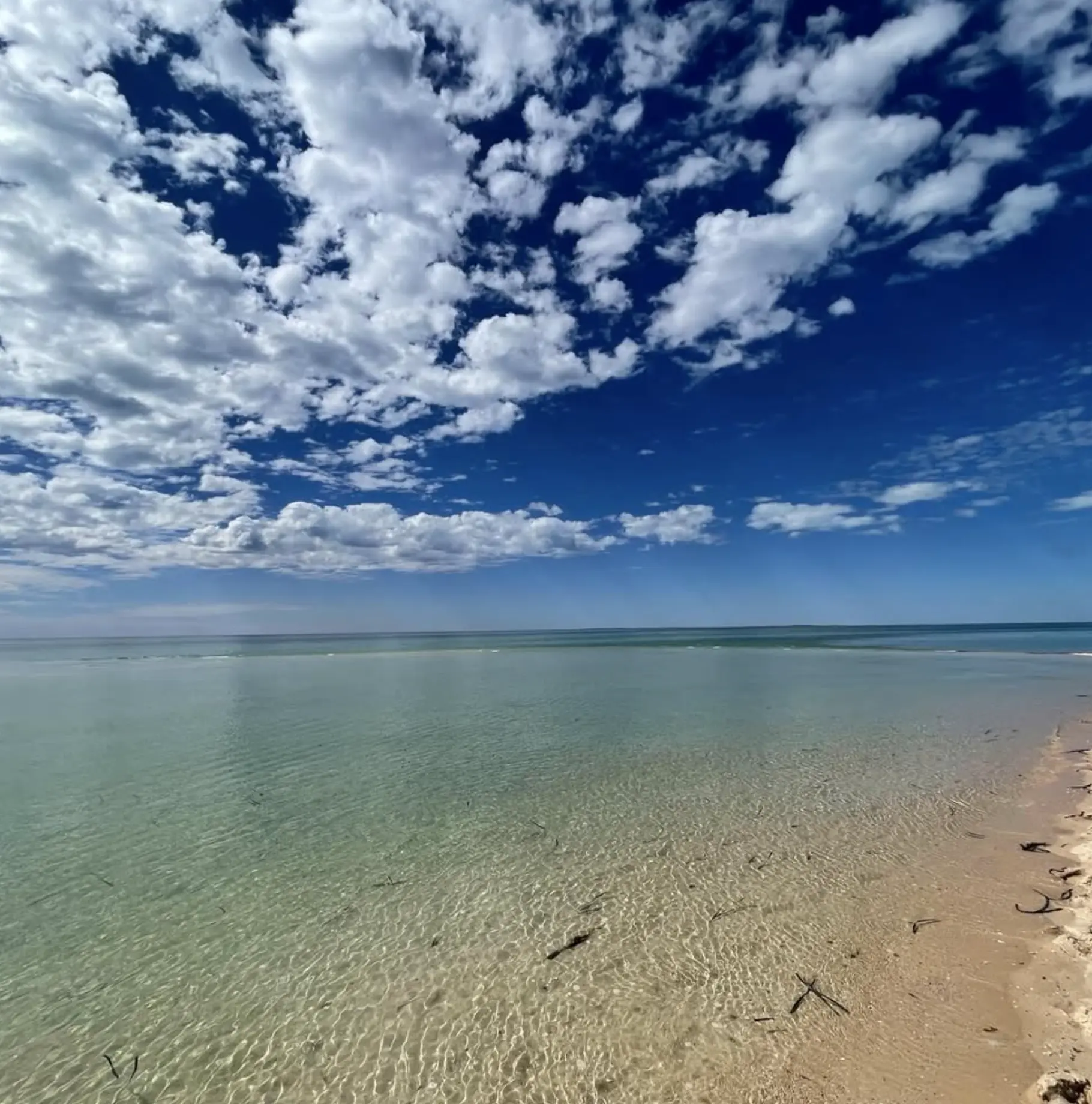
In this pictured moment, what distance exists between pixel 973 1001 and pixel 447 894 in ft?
23.2

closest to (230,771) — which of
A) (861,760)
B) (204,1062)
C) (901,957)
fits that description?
(204,1062)

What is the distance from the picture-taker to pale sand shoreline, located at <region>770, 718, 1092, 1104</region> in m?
5.70

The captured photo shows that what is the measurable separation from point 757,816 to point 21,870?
14260 millimetres

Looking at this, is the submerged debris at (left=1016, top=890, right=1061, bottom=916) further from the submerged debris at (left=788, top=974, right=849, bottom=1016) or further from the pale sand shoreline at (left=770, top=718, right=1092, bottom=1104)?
the submerged debris at (left=788, top=974, right=849, bottom=1016)

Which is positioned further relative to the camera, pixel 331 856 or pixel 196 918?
pixel 331 856

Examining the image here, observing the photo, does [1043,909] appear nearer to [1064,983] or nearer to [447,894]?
[1064,983]

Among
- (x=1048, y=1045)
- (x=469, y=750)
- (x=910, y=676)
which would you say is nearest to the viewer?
(x=1048, y=1045)

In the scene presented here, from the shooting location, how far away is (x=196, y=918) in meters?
9.28

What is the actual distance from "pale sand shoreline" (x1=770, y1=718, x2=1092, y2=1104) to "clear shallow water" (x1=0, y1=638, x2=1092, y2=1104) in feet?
1.76

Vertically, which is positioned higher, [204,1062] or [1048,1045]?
[1048,1045]

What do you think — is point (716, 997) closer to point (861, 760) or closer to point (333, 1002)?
point (333, 1002)

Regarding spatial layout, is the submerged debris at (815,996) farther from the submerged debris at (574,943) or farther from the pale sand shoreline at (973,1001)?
the submerged debris at (574,943)

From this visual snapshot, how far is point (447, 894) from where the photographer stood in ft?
32.5

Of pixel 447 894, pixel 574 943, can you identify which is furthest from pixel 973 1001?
pixel 447 894
